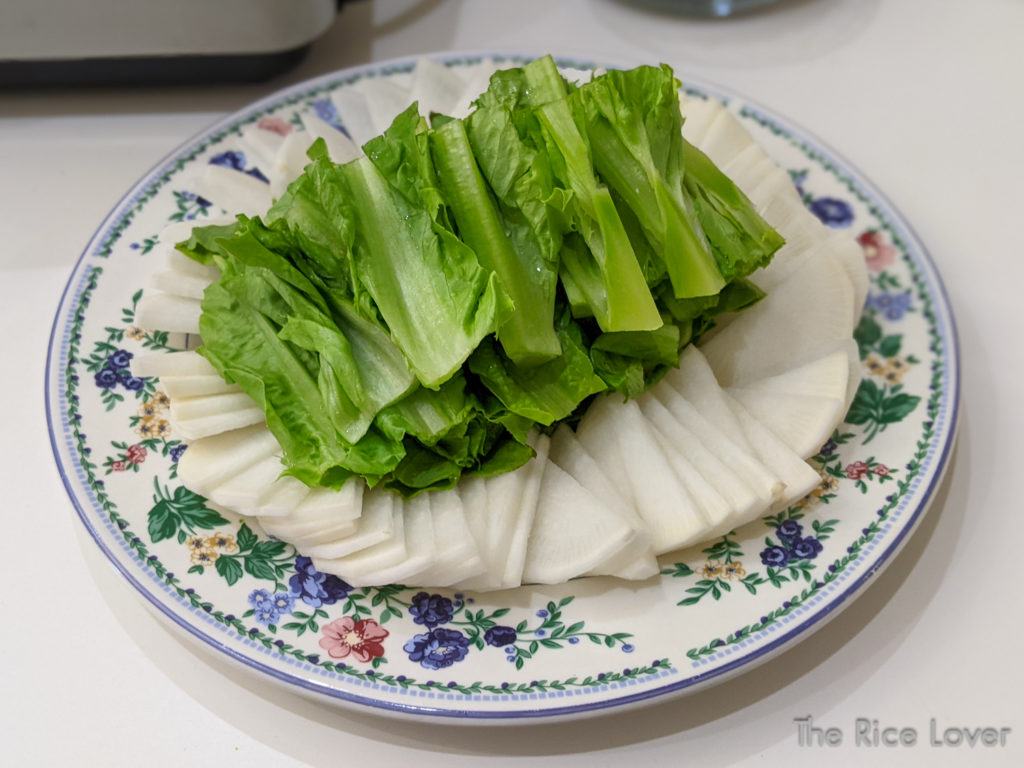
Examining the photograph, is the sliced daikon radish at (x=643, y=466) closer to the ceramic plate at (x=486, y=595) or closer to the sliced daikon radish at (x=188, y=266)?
the ceramic plate at (x=486, y=595)

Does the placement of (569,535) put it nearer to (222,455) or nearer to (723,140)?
(222,455)

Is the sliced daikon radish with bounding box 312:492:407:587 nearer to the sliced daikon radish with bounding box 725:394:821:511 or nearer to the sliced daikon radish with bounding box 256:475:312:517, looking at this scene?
the sliced daikon radish with bounding box 256:475:312:517

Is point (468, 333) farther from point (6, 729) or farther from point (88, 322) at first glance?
point (6, 729)

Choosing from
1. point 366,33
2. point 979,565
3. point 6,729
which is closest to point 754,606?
point 979,565

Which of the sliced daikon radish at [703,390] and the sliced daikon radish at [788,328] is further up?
the sliced daikon radish at [788,328]

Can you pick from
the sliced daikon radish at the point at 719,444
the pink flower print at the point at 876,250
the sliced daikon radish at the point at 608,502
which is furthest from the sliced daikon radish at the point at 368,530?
the pink flower print at the point at 876,250
